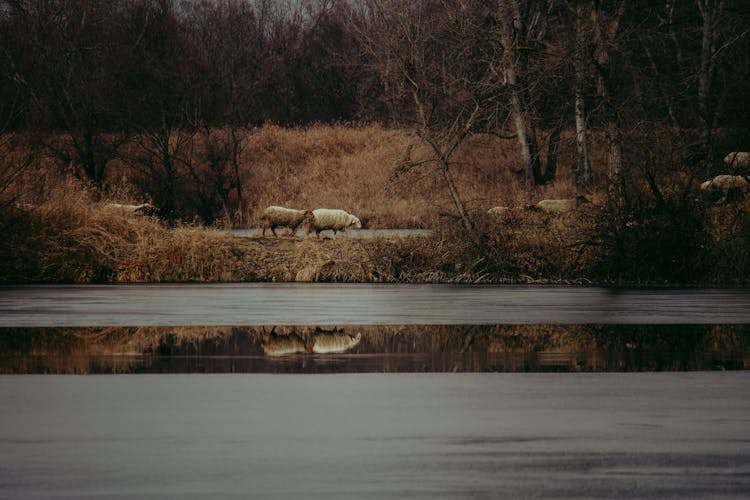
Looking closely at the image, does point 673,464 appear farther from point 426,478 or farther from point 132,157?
point 132,157

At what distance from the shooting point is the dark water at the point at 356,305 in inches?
727

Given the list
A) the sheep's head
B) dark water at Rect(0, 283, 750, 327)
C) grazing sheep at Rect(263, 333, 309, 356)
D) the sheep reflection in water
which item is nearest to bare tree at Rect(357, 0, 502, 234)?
dark water at Rect(0, 283, 750, 327)

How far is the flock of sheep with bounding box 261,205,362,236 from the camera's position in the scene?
32.7 metres

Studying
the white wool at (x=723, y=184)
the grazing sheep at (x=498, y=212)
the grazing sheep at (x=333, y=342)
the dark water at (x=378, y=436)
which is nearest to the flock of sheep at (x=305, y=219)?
the grazing sheep at (x=498, y=212)

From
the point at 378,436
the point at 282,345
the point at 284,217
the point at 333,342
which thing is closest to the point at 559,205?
the point at 284,217

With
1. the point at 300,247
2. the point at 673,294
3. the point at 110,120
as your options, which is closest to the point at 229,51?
the point at 110,120

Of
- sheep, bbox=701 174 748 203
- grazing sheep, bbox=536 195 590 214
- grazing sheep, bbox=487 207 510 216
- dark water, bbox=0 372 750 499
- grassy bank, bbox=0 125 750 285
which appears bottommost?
dark water, bbox=0 372 750 499

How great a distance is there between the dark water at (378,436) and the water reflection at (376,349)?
0.74m

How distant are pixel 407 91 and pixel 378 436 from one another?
18541mm

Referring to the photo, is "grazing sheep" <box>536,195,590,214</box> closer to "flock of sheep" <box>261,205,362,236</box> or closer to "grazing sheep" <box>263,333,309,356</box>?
"flock of sheep" <box>261,205,362,236</box>

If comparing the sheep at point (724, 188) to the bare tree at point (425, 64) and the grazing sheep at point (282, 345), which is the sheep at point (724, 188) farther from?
the grazing sheep at point (282, 345)

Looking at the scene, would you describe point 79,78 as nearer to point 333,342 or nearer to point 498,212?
point 498,212

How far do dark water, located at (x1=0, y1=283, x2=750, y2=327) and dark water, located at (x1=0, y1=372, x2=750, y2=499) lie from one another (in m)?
6.03

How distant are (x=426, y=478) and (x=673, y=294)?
16.9 m
